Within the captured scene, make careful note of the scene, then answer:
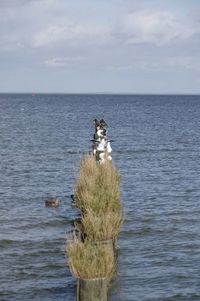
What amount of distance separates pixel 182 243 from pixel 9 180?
17.9 meters

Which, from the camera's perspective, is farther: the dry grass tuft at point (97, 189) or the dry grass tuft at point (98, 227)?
the dry grass tuft at point (97, 189)

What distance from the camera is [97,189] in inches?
783

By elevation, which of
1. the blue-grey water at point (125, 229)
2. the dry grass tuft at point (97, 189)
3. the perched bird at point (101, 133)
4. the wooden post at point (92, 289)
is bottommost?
the blue-grey water at point (125, 229)

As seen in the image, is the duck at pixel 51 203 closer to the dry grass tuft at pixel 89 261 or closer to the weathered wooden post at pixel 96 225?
the weathered wooden post at pixel 96 225

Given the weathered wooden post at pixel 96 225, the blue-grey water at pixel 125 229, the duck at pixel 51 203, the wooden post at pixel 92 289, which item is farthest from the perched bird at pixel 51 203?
the wooden post at pixel 92 289

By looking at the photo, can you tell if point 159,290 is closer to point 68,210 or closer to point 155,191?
point 68,210

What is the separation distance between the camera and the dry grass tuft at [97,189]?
62.8 feet

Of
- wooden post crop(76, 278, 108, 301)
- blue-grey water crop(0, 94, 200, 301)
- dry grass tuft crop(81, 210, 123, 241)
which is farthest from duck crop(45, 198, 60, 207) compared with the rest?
wooden post crop(76, 278, 108, 301)

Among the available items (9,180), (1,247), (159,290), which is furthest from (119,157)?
(159,290)

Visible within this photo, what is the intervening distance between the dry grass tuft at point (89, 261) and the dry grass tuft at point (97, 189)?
15.2ft

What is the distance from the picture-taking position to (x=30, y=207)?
28.7 metres

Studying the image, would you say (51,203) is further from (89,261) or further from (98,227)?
(89,261)

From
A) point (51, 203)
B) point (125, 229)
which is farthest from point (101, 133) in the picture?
point (51, 203)

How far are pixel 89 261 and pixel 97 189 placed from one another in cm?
650
